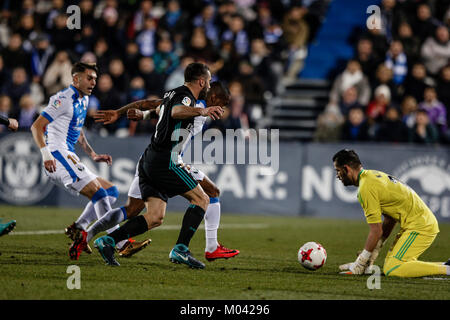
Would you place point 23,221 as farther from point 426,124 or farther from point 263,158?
point 426,124

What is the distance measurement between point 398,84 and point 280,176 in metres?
3.71

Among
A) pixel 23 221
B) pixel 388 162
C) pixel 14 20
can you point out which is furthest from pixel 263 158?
pixel 14 20

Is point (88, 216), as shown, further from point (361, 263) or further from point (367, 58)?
point (367, 58)

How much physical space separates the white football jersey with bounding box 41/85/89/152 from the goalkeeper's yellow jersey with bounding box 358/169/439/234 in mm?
3697

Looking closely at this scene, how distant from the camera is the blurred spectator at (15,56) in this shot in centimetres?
1861

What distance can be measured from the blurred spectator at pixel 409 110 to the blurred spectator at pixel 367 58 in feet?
4.35

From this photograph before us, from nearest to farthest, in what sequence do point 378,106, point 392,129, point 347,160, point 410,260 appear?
point 347,160 < point 410,260 < point 392,129 < point 378,106

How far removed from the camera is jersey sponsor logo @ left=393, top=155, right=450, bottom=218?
49.0ft

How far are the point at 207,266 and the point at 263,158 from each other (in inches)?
289

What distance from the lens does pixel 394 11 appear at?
60.1ft

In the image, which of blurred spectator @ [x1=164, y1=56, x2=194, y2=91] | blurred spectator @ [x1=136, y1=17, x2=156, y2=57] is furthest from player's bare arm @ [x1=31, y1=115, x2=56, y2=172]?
A: blurred spectator @ [x1=136, y1=17, x2=156, y2=57]

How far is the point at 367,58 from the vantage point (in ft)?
57.2

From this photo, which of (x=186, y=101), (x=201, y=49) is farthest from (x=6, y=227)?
(x=201, y=49)
